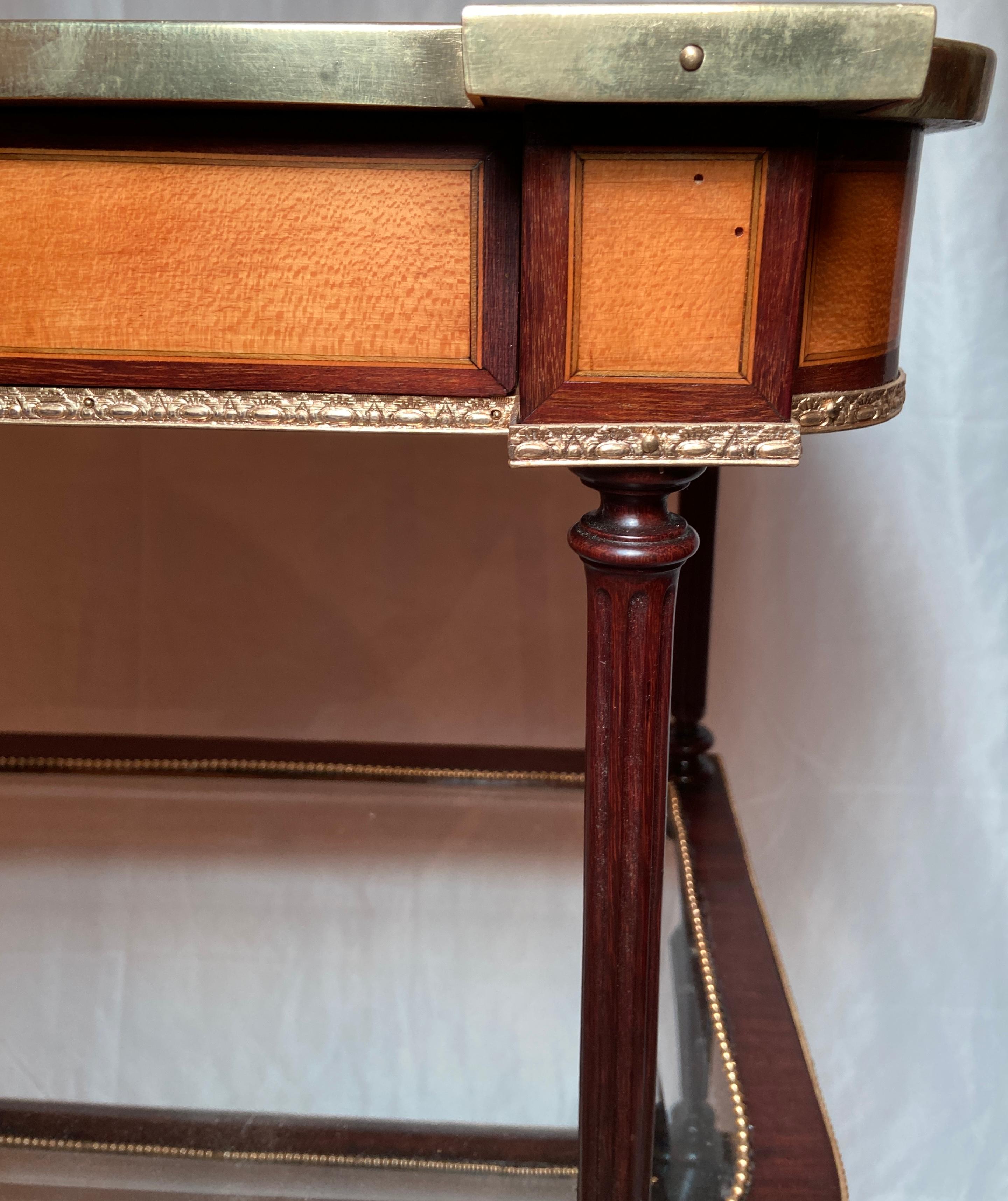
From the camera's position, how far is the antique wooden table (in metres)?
0.35

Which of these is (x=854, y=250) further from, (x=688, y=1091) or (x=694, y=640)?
(x=694, y=640)

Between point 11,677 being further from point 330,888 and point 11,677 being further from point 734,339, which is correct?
point 734,339

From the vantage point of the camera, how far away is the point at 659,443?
0.41m

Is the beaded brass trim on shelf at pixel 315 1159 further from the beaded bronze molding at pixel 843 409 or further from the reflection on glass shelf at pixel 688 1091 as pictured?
the beaded bronze molding at pixel 843 409

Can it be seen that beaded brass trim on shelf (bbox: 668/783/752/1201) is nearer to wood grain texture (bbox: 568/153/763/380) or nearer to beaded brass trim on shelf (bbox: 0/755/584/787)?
beaded brass trim on shelf (bbox: 0/755/584/787)

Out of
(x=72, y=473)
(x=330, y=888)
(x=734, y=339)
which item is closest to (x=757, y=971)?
(x=330, y=888)

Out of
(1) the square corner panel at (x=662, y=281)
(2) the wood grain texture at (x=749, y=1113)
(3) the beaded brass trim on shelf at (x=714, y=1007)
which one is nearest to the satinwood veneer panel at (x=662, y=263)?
(1) the square corner panel at (x=662, y=281)

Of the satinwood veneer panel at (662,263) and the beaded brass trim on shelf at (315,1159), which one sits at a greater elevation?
the satinwood veneer panel at (662,263)

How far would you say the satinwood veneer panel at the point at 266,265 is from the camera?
0.40 meters

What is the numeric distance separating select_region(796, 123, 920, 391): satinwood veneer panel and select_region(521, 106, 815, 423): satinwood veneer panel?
2cm

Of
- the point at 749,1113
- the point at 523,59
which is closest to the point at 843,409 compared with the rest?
the point at 523,59

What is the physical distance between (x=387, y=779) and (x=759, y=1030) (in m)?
0.37

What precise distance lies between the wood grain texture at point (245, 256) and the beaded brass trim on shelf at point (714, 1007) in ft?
1.35

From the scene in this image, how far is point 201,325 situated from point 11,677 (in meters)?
0.84
